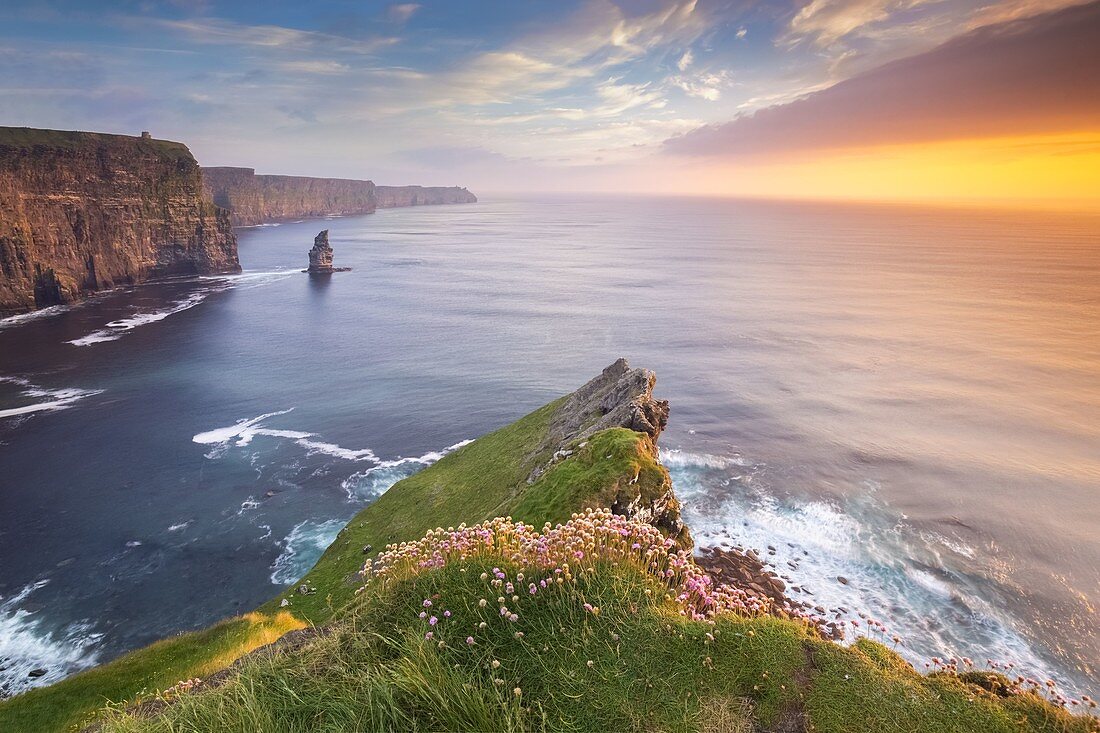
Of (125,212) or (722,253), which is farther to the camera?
(722,253)

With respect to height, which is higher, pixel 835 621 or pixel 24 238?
pixel 24 238

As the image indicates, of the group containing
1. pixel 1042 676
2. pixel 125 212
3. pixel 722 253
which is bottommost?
pixel 1042 676

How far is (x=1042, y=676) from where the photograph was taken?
2428 cm

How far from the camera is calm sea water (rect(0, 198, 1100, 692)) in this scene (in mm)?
30078

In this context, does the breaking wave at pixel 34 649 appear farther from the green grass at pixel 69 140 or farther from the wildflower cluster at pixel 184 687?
the green grass at pixel 69 140

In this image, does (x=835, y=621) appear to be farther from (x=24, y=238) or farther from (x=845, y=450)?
(x=24, y=238)

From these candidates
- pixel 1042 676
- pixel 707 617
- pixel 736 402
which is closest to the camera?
pixel 707 617

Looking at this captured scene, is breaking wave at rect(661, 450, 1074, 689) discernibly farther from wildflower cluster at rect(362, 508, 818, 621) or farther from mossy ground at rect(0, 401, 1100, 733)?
mossy ground at rect(0, 401, 1100, 733)

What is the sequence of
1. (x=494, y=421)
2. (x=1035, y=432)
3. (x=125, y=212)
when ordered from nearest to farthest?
(x=1035, y=432), (x=494, y=421), (x=125, y=212)

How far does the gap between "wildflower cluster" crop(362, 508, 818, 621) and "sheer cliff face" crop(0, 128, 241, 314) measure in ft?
385

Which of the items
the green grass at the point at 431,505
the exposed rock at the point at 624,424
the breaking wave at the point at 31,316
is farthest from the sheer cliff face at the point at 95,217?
the exposed rock at the point at 624,424

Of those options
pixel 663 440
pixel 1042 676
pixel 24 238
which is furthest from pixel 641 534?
pixel 24 238

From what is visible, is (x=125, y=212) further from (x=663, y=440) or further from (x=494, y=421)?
(x=663, y=440)

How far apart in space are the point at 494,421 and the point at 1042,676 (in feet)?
139
